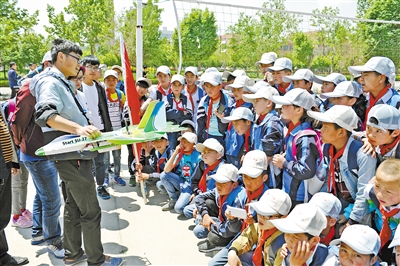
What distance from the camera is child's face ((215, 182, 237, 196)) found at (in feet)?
11.1

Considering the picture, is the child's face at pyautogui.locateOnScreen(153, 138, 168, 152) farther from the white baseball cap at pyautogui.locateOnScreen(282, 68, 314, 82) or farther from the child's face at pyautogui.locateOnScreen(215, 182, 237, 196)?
the white baseball cap at pyautogui.locateOnScreen(282, 68, 314, 82)

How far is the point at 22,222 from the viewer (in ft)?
13.2

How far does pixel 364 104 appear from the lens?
3861mm

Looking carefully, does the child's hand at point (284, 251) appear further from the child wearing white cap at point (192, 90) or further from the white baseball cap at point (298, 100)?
the child wearing white cap at point (192, 90)

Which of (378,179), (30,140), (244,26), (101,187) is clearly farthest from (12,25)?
(378,179)

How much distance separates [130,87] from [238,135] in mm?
1330

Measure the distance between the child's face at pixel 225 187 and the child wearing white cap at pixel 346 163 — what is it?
0.93 meters

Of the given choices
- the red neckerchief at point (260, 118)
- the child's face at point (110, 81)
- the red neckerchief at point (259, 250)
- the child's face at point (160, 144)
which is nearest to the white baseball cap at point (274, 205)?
the red neckerchief at point (259, 250)

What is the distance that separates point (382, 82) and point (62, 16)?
25438 millimetres

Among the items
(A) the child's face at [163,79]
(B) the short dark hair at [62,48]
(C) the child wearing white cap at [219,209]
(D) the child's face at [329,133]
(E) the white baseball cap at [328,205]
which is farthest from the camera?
(A) the child's face at [163,79]

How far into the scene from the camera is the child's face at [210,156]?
3979mm

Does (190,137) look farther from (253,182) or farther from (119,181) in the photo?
(119,181)

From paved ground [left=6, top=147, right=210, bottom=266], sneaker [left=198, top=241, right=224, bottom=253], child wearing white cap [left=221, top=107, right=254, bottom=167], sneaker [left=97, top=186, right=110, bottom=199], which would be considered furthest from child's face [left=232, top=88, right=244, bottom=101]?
sneaker [left=97, top=186, right=110, bottom=199]

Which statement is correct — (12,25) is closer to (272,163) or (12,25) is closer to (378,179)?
(272,163)
